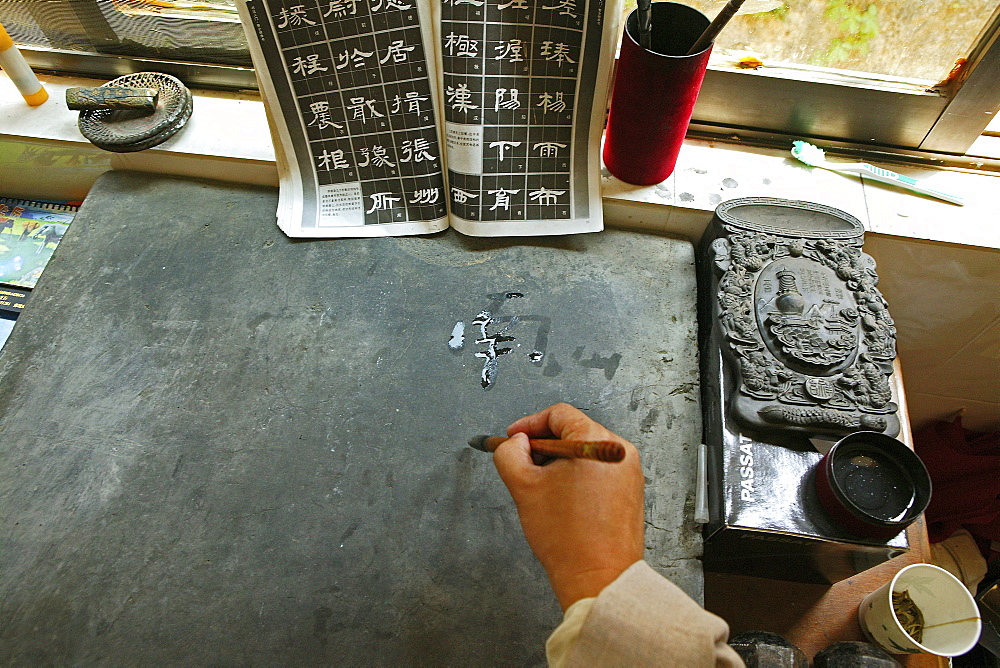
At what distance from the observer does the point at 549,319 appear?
0.98 meters

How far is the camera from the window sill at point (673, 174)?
1.09m

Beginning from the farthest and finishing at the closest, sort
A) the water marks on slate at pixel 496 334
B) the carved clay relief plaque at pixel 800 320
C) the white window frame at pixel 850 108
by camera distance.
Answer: the white window frame at pixel 850 108, the water marks on slate at pixel 496 334, the carved clay relief plaque at pixel 800 320

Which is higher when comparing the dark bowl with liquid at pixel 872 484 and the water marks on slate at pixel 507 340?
the dark bowl with liquid at pixel 872 484

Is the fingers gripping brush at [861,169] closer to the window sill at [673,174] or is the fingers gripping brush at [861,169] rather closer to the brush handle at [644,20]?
the window sill at [673,174]

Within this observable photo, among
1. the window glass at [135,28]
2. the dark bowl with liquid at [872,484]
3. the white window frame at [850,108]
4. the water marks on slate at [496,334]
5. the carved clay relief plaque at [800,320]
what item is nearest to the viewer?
the dark bowl with liquid at [872,484]

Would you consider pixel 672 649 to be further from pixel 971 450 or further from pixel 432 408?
pixel 971 450

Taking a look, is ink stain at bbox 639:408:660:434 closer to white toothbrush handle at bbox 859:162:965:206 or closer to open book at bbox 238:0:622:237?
open book at bbox 238:0:622:237

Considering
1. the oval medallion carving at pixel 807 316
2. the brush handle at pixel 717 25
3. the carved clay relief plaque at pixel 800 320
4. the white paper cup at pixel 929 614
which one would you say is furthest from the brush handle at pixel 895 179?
the white paper cup at pixel 929 614

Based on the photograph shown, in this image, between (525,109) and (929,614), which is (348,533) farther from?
(929,614)

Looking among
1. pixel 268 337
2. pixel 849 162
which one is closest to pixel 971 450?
pixel 849 162

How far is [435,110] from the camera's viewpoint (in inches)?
40.1

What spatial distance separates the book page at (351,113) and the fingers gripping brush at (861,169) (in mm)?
712

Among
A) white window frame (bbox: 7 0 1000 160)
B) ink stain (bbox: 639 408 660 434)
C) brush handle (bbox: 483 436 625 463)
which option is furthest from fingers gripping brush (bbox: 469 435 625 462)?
white window frame (bbox: 7 0 1000 160)

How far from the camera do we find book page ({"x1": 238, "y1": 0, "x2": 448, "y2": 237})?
3.07 ft
